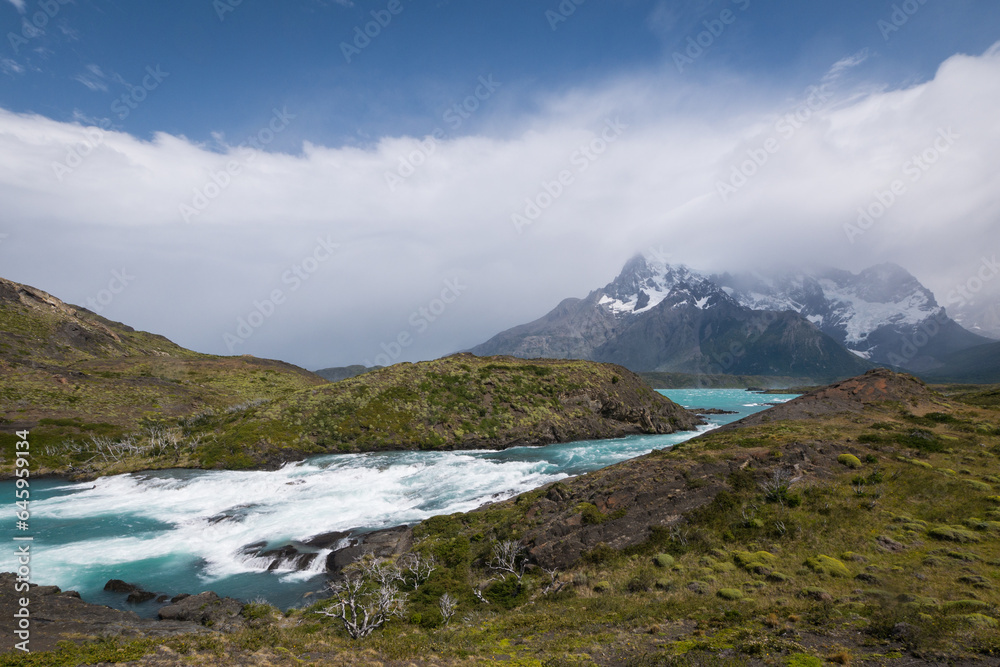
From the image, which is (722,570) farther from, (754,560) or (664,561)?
(664,561)

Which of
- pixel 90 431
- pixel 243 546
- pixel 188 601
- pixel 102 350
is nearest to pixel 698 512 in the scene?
pixel 188 601

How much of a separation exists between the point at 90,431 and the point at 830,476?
316ft

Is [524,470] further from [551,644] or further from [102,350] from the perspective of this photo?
[102,350]

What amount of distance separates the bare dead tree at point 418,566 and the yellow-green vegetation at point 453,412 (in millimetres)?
43034

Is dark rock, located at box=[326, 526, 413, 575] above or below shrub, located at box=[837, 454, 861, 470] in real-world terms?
below

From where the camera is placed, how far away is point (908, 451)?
107ft

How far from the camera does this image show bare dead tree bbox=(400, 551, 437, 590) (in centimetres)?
2548

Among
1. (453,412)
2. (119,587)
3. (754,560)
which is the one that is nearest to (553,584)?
(754,560)

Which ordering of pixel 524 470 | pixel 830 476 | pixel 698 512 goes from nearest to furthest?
pixel 698 512 → pixel 830 476 → pixel 524 470

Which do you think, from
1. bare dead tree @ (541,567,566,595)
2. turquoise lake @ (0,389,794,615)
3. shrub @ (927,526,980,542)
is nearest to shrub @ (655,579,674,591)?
bare dead tree @ (541,567,566,595)

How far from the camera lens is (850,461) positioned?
3023cm

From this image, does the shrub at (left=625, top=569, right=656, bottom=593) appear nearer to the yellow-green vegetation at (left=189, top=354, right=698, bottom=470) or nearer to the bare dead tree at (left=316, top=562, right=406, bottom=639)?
the bare dead tree at (left=316, top=562, right=406, bottom=639)

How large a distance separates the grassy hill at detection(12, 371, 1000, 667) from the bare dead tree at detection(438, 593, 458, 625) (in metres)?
0.36

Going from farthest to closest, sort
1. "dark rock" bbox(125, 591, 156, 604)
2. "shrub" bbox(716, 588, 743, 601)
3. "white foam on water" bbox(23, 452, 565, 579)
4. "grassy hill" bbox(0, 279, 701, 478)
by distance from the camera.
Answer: "grassy hill" bbox(0, 279, 701, 478) < "white foam on water" bbox(23, 452, 565, 579) < "dark rock" bbox(125, 591, 156, 604) < "shrub" bbox(716, 588, 743, 601)
